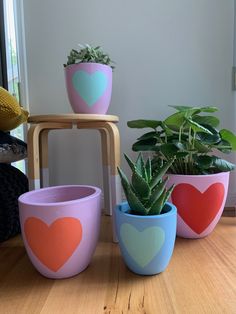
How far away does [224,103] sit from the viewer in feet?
3.92

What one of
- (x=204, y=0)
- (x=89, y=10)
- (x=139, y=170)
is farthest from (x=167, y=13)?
(x=139, y=170)

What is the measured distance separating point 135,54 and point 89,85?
0.41m

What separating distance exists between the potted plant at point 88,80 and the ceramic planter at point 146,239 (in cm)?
42

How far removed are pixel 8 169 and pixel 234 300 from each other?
840 millimetres

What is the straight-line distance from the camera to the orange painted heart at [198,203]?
854 mm

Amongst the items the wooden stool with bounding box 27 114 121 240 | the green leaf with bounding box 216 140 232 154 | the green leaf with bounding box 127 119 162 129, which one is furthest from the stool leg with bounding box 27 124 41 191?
the green leaf with bounding box 216 140 232 154

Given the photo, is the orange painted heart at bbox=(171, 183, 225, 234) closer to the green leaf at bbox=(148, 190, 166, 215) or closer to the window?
the green leaf at bbox=(148, 190, 166, 215)

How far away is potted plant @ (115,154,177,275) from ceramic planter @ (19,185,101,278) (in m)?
0.09

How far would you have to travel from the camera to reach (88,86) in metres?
0.88

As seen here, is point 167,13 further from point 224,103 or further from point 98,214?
point 98,214

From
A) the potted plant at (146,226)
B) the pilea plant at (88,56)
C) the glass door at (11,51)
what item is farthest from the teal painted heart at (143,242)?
the glass door at (11,51)

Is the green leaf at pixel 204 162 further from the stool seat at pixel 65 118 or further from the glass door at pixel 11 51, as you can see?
the glass door at pixel 11 51

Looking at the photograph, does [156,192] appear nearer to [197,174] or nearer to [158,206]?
[158,206]

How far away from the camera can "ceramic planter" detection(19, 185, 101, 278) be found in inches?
24.6
